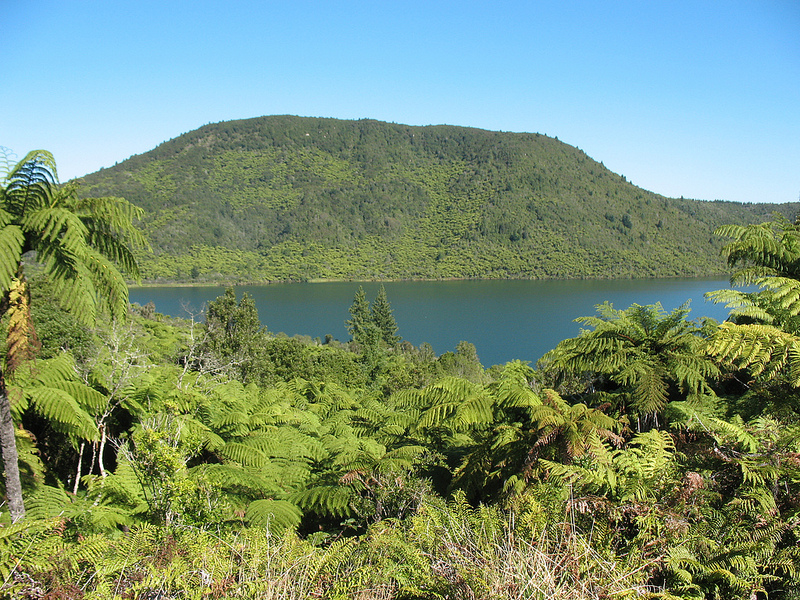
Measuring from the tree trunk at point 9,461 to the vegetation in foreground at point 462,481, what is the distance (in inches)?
3.0

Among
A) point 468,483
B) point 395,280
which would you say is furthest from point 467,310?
point 468,483

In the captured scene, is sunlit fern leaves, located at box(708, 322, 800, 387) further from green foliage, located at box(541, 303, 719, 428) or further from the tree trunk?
the tree trunk

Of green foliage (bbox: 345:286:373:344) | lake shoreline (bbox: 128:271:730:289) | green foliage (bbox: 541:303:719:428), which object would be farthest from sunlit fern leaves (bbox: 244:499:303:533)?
lake shoreline (bbox: 128:271:730:289)

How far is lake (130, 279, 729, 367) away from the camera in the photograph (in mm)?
56781

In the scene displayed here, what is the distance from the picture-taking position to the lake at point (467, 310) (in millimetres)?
56781

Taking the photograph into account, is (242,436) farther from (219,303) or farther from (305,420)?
(219,303)

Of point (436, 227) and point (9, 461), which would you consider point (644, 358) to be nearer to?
point (9, 461)

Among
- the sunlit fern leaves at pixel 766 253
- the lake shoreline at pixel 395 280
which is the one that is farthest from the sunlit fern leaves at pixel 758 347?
the lake shoreline at pixel 395 280

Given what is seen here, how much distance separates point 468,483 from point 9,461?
3.05m

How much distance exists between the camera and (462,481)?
12.5 feet

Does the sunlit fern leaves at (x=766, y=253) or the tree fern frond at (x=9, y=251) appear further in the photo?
the sunlit fern leaves at (x=766, y=253)

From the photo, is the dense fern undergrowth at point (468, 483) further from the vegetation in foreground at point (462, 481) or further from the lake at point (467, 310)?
the lake at point (467, 310)

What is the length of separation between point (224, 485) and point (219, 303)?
21031mm

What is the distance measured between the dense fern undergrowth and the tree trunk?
149 mm
